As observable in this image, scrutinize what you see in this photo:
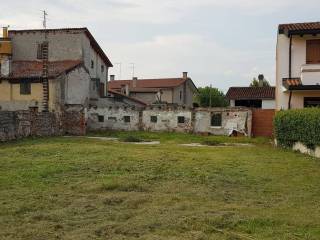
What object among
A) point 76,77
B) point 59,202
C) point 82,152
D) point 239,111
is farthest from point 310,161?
point 76,77

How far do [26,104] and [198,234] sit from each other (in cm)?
3011

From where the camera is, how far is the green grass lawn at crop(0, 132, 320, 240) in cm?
743

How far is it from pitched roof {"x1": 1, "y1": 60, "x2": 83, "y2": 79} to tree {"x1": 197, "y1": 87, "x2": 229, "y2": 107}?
30566 millimetres

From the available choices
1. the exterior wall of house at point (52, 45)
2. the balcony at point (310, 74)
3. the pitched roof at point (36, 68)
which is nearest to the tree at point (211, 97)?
the exterior wall of house at point (52, 45)

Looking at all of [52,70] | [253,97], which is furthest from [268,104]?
[52,70]

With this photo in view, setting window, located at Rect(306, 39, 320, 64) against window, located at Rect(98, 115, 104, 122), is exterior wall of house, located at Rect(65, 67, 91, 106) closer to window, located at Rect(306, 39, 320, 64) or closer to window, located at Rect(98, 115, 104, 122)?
window, located at Rect(98, 115, 104, 122)

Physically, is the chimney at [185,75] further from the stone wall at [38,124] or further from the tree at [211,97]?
the stone wall at [38,124]

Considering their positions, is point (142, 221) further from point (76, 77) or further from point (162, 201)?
point (76, 77)

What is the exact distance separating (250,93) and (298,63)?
1811 cm

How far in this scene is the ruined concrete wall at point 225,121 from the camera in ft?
109

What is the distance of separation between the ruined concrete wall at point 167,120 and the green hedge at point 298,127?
11198 millimetres

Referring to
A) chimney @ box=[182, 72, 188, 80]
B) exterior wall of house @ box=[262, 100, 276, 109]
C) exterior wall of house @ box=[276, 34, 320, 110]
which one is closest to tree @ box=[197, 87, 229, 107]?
chimney @ box=[182, 72, 188, 80]

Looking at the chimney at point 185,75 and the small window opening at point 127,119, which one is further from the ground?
the chimney at point 185,75

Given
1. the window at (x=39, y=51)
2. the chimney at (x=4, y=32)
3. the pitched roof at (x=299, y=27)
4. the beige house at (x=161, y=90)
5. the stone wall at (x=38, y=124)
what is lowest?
the stone wall at (x=38, y=124)
